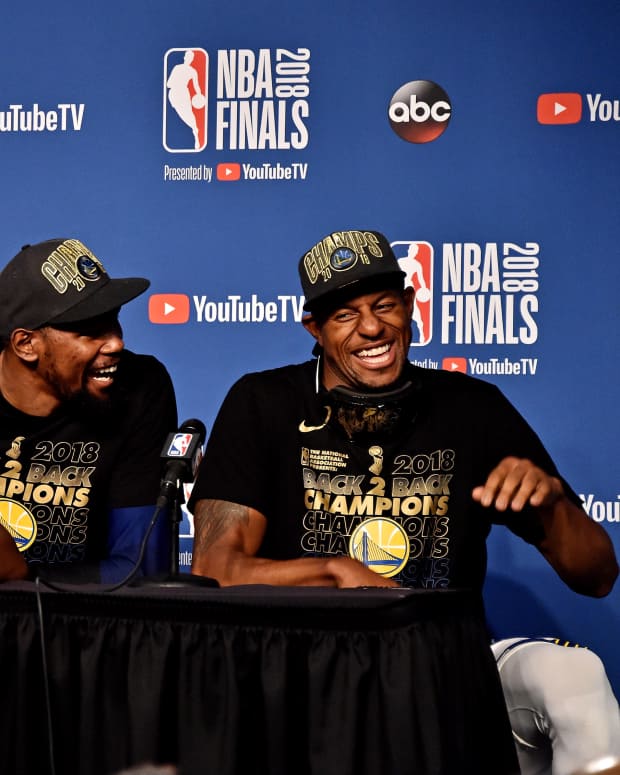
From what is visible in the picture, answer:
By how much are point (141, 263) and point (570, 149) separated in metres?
1.15

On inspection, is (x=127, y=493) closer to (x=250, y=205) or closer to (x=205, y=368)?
(x=205, y=368)

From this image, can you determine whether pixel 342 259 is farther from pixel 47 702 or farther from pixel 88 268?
pixel 47 702

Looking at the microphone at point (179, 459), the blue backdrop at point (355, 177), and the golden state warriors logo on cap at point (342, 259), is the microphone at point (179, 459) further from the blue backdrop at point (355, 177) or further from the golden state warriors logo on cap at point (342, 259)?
the blue backdrop at point (355, 177)

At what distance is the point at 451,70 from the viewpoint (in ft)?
9.39

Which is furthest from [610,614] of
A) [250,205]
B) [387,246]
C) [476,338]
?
[250,205]

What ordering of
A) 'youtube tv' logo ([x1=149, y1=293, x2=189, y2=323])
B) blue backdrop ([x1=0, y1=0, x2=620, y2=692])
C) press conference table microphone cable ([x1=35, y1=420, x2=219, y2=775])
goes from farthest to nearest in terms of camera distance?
1. 'youtube tv' logo ([x1=149, y1=293, x2=189, y2=323])
2. blue backdrop ([x1=0, y1=0, x2=620, y2=692])
3. press conference table microphone cable ([x1=35, y1=420, x2=219, y2=775])

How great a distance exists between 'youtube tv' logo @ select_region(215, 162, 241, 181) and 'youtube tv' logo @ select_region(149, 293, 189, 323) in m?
0.33

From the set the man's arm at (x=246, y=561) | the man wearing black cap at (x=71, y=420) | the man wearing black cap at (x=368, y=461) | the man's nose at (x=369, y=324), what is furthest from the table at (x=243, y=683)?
the man's nose at (x=369, y=324)

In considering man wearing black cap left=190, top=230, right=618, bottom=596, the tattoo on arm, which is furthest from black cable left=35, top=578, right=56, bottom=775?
the tattoo on arm

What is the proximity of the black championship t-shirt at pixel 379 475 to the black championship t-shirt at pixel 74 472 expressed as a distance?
19cm

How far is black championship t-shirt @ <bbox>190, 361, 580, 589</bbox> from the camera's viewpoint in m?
2.11

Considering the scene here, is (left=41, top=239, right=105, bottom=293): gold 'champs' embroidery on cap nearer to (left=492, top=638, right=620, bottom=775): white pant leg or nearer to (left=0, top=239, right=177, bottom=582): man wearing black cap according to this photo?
(left=0, top=239, right=177, bottom=582): man wearing black cap

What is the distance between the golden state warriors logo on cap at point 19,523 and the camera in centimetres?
224

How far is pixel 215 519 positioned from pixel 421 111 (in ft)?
4.25
